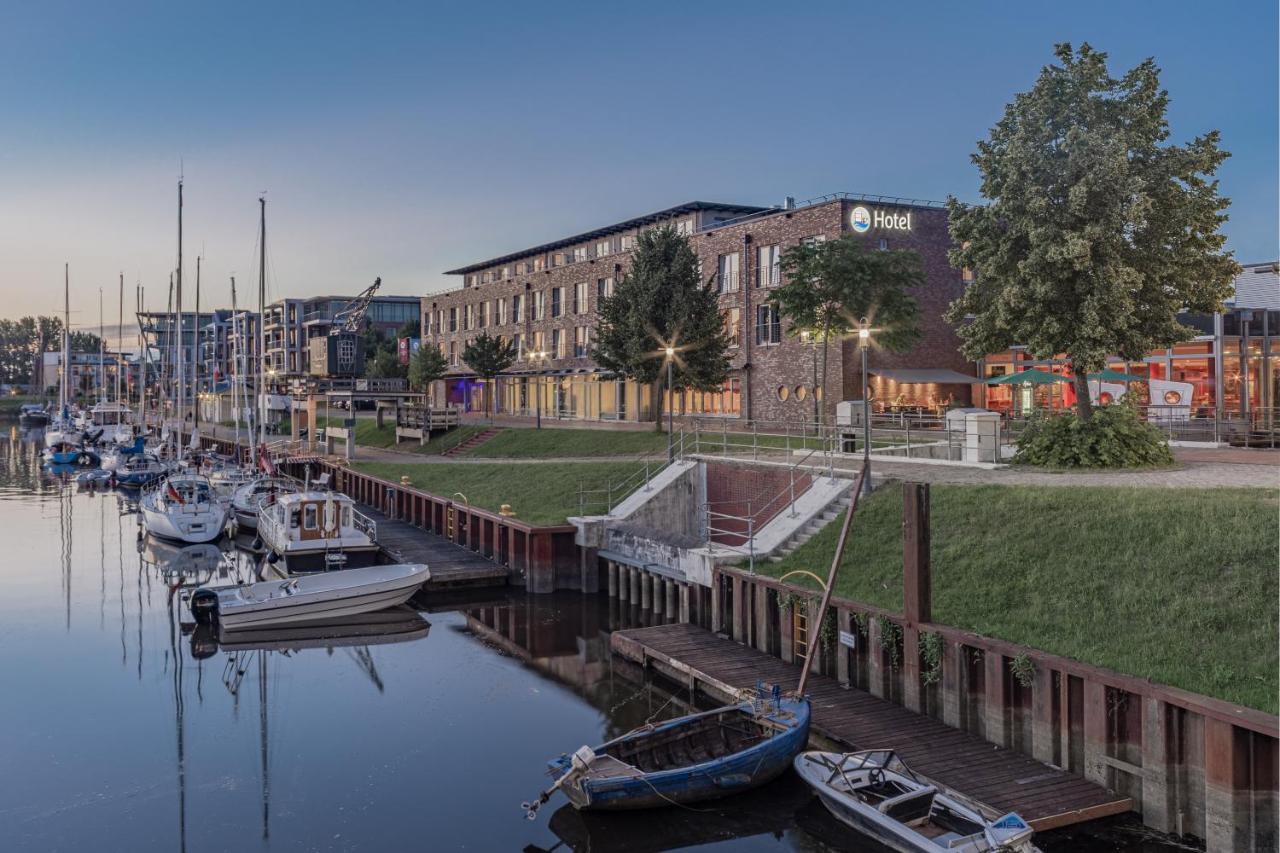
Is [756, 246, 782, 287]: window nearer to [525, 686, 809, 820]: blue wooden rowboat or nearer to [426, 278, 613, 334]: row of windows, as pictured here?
[426, 278, 613, 334]: row of windows

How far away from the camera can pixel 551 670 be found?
81.4 ft

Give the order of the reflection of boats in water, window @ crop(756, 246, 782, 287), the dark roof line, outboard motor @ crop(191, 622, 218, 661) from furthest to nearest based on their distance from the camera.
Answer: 1. the dark roof line
2. window @ crop(756, 246, 782, 287)
3. the reflection of boats in water
4. outboard motor @ crop(191, 622, 218, 661)

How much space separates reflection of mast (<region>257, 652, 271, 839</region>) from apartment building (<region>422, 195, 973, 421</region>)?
25073mm

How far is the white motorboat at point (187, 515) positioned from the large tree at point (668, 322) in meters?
20.0

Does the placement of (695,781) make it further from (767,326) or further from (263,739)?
(767,326)

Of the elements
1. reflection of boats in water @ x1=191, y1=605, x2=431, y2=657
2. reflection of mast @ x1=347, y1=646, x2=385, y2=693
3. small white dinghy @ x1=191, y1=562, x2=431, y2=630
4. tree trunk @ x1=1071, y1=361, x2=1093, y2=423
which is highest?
tree trunk @ x1=1071, y1=361, x2=1093, y2=423

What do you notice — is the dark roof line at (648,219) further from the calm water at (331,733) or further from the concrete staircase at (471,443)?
the calm water at (331,733)

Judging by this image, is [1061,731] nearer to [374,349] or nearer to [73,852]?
[73,852]

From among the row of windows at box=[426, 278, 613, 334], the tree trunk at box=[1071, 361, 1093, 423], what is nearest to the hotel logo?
the row of windows at box=[426, 278, 613, 334]

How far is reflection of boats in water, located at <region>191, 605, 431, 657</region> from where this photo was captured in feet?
89.1

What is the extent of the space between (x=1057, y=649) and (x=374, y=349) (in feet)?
377

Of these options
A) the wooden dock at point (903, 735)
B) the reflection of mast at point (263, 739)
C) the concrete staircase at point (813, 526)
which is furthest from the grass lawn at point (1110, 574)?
the reflection of mast at point (263, 739)

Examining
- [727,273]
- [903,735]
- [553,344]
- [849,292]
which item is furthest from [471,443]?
[903,735]

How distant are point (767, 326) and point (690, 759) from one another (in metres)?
42.0
